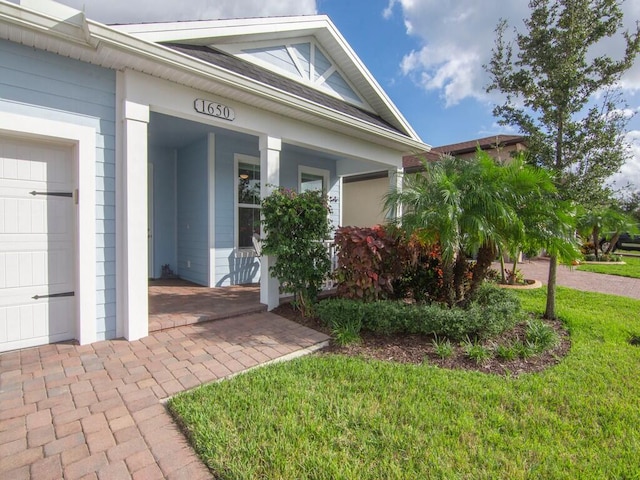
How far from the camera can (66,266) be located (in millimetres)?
3777

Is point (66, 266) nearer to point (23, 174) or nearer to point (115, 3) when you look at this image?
point (23, 174)

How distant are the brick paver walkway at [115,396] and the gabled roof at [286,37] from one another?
366 centimetres

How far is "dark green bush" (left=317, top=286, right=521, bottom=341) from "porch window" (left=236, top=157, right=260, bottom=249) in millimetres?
3242

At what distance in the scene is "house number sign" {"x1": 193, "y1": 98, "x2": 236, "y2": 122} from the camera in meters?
4.33

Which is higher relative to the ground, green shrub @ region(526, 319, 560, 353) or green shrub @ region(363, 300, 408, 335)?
green shrub @ region(363, 300, 408, 335)

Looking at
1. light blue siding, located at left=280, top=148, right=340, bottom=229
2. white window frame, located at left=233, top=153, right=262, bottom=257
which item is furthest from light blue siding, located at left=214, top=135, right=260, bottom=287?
light blue siding, located at left=280, top=148, right=340, bottom=229

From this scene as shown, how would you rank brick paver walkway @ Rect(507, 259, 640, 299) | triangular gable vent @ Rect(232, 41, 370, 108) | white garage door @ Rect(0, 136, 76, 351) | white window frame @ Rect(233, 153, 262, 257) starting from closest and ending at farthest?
white garage door @ Rect(0, 136, 76, 351)
triangular gable vent @ Rect(232, 41, 370, 108)
white window frame @ Rect(233, 153, 262, 257)
brick paver walkway @ Rect(507, 259, 640, 299)

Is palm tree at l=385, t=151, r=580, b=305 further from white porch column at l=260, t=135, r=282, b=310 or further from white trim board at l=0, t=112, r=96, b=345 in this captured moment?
white trim board at l=0, t=112, r=96, b=345

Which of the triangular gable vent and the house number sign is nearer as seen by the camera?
the house number sign

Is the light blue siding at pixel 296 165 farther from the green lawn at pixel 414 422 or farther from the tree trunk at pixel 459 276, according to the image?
the green lawn at pixel 414 422

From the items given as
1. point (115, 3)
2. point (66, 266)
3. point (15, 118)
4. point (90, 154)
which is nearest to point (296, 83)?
point (115, 3)

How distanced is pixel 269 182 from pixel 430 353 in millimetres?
3410

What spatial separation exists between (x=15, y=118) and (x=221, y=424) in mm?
3637

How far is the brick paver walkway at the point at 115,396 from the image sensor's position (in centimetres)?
198
